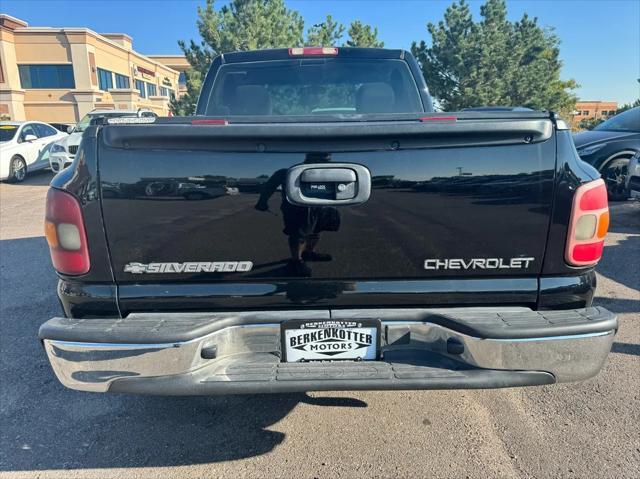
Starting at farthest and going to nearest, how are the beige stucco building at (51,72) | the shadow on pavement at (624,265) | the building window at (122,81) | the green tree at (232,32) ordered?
the building window at (122,81) → the beige stucco building at (51,72) → the green tree at (232,32) → the shadow on pavement at (624,265)

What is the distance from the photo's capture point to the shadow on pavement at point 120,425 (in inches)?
94.7

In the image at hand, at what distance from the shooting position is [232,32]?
19031 mm

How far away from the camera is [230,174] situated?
6.31 ft

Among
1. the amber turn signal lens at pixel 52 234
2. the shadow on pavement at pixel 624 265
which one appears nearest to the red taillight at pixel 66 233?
the amber turn signal lens at pixel 52 234

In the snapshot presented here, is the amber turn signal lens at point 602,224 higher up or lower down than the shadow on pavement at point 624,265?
higher up

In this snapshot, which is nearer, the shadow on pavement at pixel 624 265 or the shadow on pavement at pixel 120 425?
the shadow on pavement at pixel 120 425

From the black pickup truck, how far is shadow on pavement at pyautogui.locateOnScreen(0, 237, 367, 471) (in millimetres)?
725

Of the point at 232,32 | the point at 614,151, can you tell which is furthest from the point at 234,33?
the point at 614,151

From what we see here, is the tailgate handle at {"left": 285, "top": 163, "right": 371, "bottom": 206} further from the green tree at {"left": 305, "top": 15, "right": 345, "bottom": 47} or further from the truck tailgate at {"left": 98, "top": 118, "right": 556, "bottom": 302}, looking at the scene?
the green tree at {"left": 305, "top": 15, "right": 345, "bottom": 47}

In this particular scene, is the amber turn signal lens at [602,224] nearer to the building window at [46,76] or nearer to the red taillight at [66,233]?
the red taillight at [66,233]

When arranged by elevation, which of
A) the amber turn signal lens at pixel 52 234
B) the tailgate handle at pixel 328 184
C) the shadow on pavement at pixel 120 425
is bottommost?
the shadow on pavement at pixel 120 425

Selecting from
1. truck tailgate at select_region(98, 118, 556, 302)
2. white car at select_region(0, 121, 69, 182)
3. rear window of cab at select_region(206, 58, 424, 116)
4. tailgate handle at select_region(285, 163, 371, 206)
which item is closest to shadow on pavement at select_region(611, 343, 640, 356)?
truck tailgate at select_region(98, 118, 556, 302)

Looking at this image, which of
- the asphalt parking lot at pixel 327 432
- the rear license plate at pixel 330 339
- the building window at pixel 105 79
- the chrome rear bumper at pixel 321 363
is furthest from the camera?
the building window at pixel 105 79

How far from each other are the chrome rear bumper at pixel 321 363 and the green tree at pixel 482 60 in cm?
2357
